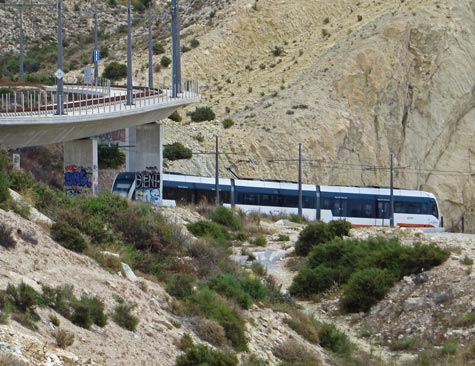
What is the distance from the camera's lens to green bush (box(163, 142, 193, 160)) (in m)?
69.8

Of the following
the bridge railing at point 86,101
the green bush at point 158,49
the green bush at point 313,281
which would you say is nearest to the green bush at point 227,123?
the bridge railing at point 86,101

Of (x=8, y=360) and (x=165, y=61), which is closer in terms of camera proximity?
(x=8, y=360)

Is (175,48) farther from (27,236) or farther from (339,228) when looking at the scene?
(27,236)

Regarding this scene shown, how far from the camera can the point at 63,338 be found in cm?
1859

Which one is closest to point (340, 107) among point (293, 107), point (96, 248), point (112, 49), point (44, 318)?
point (293, 107)

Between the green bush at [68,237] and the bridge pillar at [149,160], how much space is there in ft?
98.5

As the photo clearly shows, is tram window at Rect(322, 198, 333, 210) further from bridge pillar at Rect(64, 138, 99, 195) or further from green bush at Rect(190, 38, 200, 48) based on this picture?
green bush at Rect(190, 38, 200, 48)

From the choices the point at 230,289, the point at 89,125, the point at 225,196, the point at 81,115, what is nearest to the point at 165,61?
the point at 225,196

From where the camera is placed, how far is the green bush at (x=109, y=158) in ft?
220

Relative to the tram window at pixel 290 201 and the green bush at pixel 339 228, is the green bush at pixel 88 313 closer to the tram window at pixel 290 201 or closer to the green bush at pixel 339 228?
the green bush at pixel 339 228

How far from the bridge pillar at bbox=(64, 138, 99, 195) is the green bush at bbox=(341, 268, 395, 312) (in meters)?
17.7

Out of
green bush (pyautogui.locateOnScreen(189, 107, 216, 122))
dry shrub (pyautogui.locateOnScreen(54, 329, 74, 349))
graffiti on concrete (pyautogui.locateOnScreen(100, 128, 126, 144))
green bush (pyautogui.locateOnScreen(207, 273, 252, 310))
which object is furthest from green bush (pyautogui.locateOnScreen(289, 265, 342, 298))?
green bush (pyautogui.locateOnScreen(189, 107, 216, 122))

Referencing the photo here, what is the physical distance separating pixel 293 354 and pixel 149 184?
3189 cm

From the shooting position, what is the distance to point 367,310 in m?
33.9
